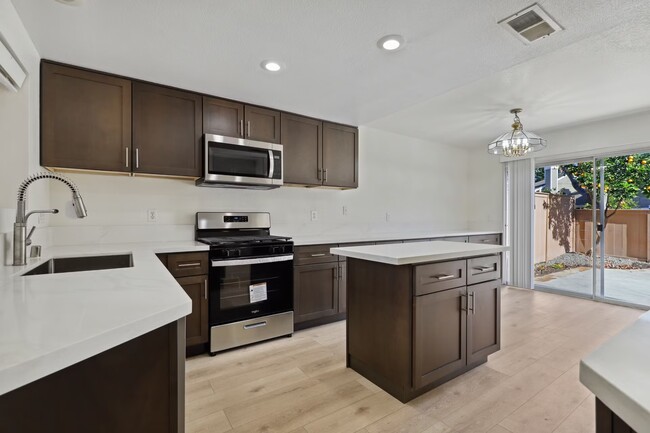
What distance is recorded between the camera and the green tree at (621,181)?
152 inches

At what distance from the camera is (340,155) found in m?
3.77

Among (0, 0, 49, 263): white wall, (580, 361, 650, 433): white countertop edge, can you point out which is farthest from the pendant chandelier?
(0, 0, 49, 263): white wall

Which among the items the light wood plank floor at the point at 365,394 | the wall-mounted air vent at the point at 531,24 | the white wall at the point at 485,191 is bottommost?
the light wood plank floor at the point at 365,394

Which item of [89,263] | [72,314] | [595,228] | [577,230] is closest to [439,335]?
[72,314]

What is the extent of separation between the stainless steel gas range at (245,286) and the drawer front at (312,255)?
95mm

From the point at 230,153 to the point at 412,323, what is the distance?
2.13 m

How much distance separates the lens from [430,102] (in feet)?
11.0

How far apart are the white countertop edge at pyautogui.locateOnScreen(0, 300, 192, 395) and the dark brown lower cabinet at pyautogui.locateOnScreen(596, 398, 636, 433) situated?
0.96 meters

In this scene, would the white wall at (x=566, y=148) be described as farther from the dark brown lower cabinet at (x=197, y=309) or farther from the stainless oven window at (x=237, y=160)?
the dark brown lower cabinet at (x=197, y=309)

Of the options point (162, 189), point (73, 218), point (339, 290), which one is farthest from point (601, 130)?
point (73, 218)

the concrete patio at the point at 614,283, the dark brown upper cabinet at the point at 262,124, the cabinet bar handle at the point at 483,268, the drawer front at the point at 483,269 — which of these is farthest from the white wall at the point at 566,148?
the dark brown upper cabinet at the point at 262,124

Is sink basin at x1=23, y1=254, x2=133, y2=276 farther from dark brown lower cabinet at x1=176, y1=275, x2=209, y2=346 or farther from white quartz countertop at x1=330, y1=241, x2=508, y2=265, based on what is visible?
white quartz countertop at x1=330, y1=241, x2=508, y2=265

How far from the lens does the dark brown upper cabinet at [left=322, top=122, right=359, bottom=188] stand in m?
3.65

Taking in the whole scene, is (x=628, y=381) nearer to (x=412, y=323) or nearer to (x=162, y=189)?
(x=412, y=323)
